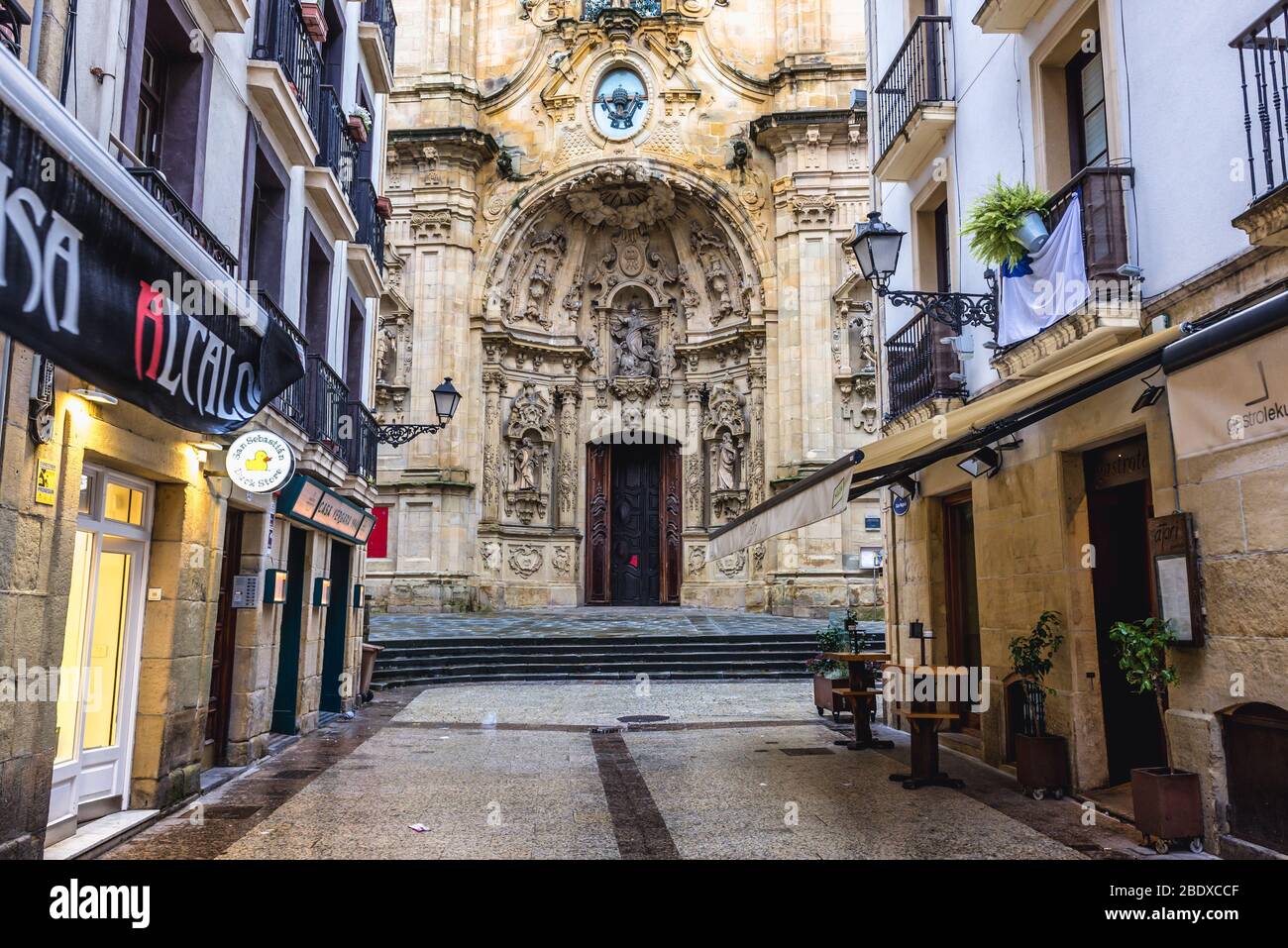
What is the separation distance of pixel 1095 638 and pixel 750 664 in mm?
9028

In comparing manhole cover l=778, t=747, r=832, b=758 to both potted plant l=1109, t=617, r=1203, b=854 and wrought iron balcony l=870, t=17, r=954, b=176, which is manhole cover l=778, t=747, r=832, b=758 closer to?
potted plant l=1109, t=617, r=1203, b=854

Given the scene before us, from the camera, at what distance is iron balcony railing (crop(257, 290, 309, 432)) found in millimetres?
8211

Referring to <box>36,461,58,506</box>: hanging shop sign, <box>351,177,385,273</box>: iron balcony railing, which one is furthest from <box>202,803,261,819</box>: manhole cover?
<box>351,177,385,273</box>: iron balcony railing

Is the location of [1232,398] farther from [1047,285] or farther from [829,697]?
[829,697]

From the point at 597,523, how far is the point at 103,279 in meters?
21.3

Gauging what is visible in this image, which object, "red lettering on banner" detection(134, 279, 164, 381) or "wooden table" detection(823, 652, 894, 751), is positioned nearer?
"red lettering on banner" detection(134, 279, 164, 381)

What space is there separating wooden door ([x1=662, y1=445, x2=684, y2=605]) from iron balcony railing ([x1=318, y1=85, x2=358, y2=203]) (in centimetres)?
1401

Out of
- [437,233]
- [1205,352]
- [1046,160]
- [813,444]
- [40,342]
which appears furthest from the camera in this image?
[437,233]

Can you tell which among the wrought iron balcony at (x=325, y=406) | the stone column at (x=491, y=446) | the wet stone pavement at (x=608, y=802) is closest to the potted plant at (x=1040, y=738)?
the wet stone pavement at (x=608, y=802)

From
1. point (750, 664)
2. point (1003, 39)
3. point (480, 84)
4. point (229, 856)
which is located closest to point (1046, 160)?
point (1003, 39)

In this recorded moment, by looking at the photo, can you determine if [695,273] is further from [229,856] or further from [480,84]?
[229,856]

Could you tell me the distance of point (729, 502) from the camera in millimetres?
23766

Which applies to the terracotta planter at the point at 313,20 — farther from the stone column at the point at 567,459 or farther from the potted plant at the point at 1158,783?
the stone column at the point at 567,459

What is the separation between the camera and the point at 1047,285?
735 centimetres
